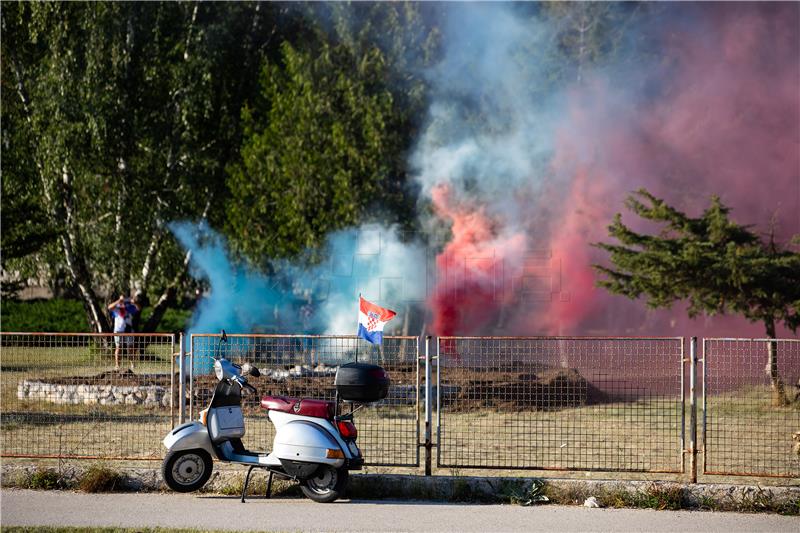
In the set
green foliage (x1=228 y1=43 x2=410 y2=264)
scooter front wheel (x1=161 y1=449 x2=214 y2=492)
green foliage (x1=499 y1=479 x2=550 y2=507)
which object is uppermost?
green foliage (x1=228 y1=43 x2=410 y2=264)

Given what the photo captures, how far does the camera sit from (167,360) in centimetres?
1023

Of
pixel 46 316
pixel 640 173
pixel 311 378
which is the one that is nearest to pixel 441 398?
pixel 311 378

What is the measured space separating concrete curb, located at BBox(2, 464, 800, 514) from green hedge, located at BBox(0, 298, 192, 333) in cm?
2359

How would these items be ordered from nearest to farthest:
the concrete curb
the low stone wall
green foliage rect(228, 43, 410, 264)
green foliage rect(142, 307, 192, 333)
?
1. the concrete curb
2. the low stone wall
3. green foliage rect(228, 43, 410, 264)
4. green foliage rect(142, 307, 192, 333)

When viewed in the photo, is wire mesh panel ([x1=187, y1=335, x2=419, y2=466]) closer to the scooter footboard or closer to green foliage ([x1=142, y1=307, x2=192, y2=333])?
the scooter footboard

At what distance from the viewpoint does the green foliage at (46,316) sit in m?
31.7

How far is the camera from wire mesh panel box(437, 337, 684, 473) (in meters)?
9.24

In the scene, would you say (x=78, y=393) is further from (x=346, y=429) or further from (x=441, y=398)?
(x=346, y=429)

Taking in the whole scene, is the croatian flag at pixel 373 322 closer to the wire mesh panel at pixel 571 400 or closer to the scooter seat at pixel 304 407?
the wire mesh panel at pixel 571 400

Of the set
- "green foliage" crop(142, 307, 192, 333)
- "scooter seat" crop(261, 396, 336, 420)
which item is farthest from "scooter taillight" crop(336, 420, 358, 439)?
"green foliage" crop(142, 307, 192, 333)

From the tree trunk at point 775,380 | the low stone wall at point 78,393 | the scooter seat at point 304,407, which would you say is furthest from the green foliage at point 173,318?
the scooter seat at point 304,407

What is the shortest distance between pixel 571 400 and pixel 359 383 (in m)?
3.55

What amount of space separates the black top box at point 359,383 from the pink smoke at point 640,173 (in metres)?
20.4

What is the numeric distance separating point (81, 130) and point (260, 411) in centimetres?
1478
